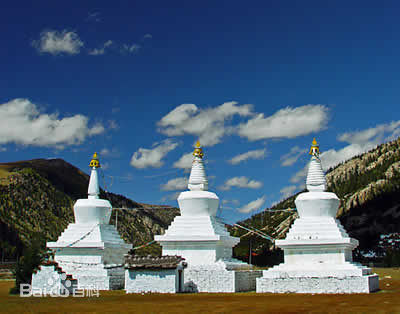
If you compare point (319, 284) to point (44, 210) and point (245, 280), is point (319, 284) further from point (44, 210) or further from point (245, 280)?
point (44, 210)

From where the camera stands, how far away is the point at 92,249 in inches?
1266

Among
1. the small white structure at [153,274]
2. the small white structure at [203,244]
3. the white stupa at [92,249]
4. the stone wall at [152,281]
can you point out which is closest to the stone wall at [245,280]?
the small white structure at [203,244]

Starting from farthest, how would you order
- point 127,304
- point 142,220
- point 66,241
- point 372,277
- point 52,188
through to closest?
point 142,220 < point 52,188 < point 66,241 < point 372,277 < point 127,304

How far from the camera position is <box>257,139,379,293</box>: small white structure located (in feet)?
88.2

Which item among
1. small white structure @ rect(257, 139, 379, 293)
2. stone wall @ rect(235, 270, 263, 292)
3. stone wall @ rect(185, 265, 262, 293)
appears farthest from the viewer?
stone wall @ rect(235, 270, 263, 292)

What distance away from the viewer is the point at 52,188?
127 meters

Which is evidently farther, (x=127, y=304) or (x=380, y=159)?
(x=380, y=159)

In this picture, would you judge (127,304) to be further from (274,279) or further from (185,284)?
(274,279)

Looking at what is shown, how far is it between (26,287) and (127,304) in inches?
402

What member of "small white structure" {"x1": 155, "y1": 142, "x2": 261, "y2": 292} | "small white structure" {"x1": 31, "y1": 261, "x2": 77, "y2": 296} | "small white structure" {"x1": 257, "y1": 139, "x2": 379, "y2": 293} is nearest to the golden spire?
"small white structure" {"x1": 155, "y1": 142, "x2": 261, "y2": 292}

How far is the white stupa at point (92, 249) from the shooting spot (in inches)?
1222

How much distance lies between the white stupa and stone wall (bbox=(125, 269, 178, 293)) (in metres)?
3.45

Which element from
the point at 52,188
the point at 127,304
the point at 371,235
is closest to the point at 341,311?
the point at 127,304

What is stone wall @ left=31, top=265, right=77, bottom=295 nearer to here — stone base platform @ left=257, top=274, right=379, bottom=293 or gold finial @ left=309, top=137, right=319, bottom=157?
stone base platform @ left=257, top=274, right=379, bottom=293
